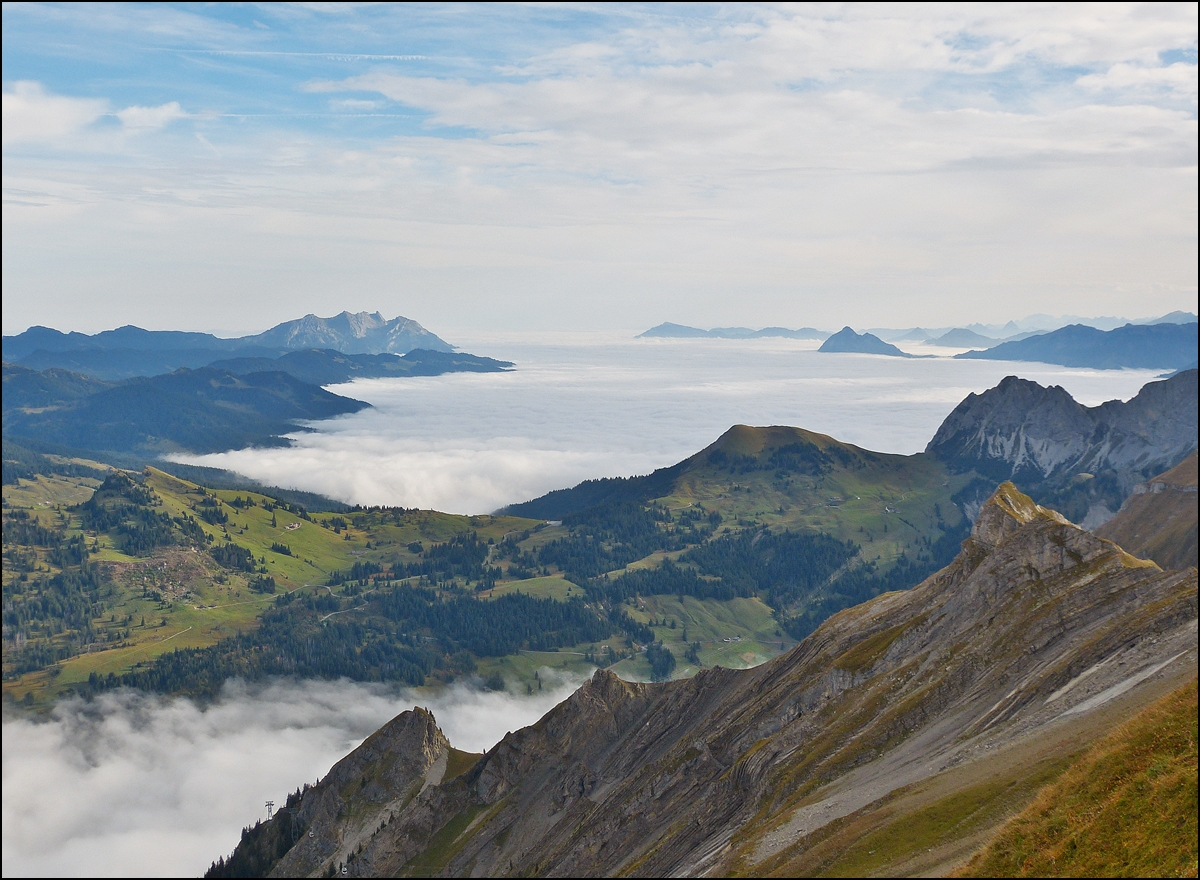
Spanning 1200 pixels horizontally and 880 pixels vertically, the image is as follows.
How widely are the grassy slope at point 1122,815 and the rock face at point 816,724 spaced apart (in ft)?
97.7

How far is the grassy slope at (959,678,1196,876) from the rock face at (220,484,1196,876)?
29.8 metres

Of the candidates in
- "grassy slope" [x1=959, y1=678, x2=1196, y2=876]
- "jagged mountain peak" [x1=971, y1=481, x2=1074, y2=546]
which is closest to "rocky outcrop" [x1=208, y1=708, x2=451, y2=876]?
"jagged mountain peak" [x1=971, y1=481, x2=1074, y2=546]

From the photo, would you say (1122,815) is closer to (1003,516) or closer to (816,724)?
(816,724)

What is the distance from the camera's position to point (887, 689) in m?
103

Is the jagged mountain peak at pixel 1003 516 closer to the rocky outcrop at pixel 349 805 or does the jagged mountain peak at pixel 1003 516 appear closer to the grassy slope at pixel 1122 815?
the grassy slope at pixel 1122 815

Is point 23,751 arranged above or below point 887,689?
below

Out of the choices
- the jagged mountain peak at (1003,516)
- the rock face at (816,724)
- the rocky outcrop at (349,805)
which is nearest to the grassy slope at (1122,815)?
the rock face at (816,724)

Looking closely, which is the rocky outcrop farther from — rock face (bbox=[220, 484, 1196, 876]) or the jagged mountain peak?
the jagged mountain peak

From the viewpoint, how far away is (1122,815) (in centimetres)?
3919

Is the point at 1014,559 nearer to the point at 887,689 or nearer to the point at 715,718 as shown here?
the point at 887,689

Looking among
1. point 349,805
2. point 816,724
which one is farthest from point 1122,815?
point 349,805

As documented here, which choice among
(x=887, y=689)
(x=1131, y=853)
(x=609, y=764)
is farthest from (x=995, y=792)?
(x=609, y=764)

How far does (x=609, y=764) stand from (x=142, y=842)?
92.8 metres

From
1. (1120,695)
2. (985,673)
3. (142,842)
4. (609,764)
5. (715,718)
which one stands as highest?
(1120,695)
